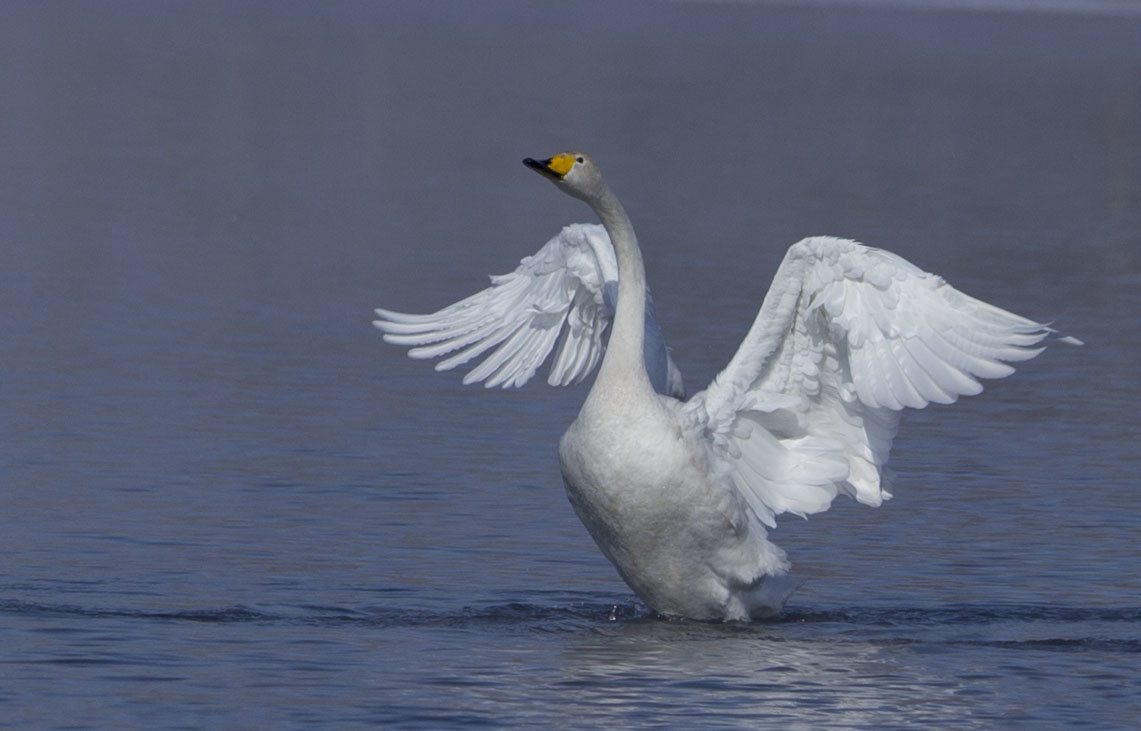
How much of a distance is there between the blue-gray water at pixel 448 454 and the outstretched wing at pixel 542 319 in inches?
34.2

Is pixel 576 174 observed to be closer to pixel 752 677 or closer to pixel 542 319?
pixel 542 319

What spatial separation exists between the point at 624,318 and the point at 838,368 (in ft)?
3.22

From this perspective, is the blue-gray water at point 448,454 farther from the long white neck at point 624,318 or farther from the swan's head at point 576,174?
the swan's head at point 576,174

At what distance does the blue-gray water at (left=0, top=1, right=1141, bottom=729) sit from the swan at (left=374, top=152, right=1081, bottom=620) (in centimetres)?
37

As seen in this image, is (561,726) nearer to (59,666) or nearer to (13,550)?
(59,666)

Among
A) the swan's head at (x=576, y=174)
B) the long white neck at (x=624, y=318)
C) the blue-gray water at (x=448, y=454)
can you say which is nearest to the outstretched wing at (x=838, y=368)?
the long white neck at (x=624, y=318)

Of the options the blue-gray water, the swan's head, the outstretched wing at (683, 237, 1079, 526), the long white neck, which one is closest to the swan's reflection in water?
the blue-gray water

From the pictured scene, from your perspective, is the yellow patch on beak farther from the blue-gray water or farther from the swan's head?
the blue-gray water

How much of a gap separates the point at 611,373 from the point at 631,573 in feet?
3.03

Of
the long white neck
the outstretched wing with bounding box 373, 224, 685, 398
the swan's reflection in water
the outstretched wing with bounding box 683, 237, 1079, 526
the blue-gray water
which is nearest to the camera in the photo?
the swan's reflection in water

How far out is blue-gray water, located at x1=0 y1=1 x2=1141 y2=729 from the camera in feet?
31.8

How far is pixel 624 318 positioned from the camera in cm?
1066

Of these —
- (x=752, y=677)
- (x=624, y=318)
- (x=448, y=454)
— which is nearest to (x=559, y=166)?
(x=624, y=318)

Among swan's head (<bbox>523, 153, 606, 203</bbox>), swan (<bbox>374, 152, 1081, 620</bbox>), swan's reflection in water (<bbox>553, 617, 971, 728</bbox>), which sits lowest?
swan's reflection in water (<bbox>553, 617, 971, 728</bbox>)
